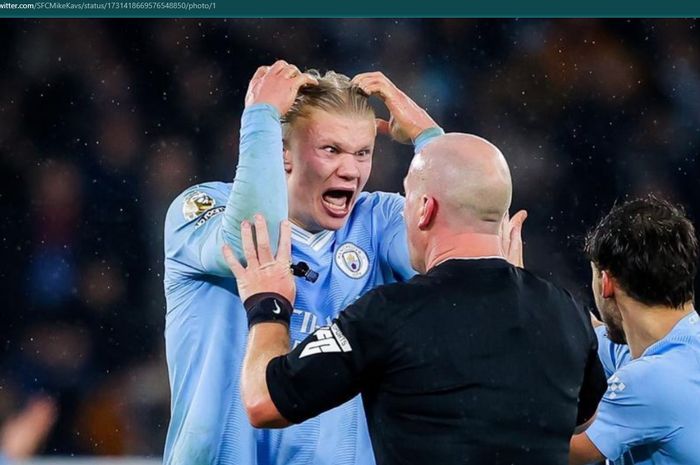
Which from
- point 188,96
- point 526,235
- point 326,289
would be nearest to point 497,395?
point 326,289

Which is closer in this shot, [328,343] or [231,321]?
[328,343]

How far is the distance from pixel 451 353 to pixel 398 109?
102 cm

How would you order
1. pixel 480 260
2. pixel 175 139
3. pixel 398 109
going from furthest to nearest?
pixel 175 139
pixel 398 109
pixel 480 260

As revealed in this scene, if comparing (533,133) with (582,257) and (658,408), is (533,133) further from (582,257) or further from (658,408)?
(658,408)

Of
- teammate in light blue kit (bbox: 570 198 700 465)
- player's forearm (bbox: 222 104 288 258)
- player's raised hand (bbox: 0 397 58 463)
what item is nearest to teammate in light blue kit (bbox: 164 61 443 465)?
player's forearm (bbox: 222 104 288 258)

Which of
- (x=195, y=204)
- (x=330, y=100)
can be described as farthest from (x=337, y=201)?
(x=195, y=204)

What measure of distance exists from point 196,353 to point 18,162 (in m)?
3.96

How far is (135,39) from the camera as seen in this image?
258 inches

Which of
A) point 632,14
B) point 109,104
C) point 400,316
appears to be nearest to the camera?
point 400,316

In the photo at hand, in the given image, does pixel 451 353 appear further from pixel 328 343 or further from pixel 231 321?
pixel 231 321

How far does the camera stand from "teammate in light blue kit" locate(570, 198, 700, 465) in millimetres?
2762

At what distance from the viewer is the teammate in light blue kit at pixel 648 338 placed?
2.76 m

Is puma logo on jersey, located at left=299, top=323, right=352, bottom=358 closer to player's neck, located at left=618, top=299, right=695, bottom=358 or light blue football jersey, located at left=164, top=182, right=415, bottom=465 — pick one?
light blue football jersey, located at left=164, top=182, right=415, bottom=465

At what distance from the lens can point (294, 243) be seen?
2787mm
